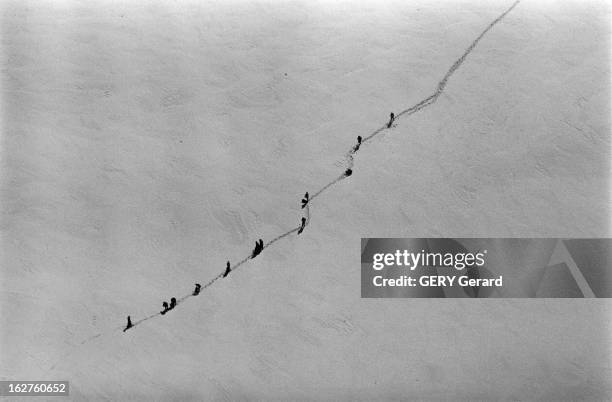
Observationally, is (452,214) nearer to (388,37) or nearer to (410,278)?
(410,278)

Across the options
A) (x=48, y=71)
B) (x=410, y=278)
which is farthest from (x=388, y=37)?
(x=48, y=71)

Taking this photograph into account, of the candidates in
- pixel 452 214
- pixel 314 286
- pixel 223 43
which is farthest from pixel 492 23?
pixel 314 286

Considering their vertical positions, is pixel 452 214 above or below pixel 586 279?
above

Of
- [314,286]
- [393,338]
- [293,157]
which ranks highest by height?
[293,157]

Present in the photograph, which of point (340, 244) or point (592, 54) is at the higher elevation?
point (592, 54)

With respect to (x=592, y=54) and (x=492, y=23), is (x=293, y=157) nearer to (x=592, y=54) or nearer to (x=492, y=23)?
(x=492, y=23)

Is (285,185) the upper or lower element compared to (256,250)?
upper
